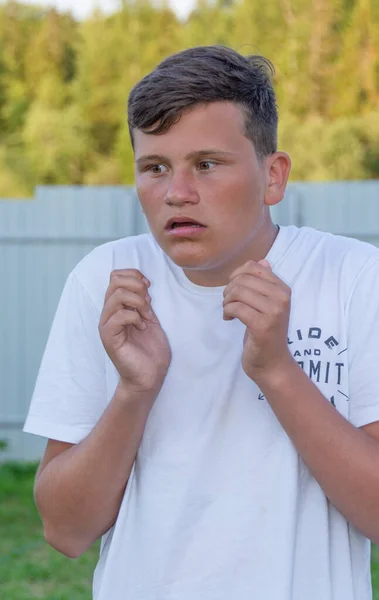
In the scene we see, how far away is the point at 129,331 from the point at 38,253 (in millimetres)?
6612

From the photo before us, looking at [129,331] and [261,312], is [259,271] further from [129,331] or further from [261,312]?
[129,331]

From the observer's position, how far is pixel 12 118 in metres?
35.1

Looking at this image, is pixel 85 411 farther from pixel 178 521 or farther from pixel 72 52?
pixel 72 52

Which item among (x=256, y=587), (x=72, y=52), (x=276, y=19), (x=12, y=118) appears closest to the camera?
(x=256, y=587)

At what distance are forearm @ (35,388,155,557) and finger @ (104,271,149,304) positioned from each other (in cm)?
18

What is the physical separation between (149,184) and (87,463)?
0.51 metres

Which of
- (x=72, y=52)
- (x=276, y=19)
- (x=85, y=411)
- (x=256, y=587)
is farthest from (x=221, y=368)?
(x=72, y=52)

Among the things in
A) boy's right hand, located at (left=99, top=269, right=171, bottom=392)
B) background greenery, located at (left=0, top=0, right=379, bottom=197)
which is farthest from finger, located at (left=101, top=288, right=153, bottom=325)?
background greenery, located at (left=0, top=0, right=379, bottom=197)

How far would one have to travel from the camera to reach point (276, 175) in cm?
192

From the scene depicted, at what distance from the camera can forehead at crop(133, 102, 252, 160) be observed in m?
1.72

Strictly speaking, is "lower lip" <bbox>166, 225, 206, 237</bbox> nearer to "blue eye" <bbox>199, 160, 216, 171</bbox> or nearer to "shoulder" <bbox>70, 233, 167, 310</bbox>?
"blue eye" <bbox>199, 160, 216, 171</bbox>

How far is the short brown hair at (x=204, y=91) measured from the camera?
5.68 feet

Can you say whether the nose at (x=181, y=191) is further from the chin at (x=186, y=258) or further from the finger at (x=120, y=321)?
the finger at (x=120, y=321)

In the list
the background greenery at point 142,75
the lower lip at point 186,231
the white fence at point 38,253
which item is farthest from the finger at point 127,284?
the background greenery at point 142,75
